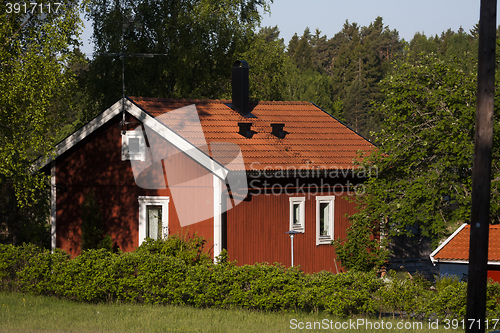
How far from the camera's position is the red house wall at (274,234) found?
1673 centimetres

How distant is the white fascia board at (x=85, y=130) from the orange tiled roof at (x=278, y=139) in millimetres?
818

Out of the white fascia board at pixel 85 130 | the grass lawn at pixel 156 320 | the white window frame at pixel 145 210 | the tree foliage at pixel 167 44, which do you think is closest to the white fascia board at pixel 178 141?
the white fascia board at pixel 85 130

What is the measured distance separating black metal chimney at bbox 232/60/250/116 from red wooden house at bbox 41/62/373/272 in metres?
1.27

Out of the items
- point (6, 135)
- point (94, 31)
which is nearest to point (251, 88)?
point (94, 31)

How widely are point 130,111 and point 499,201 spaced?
1178cm

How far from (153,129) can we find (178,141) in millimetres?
1096

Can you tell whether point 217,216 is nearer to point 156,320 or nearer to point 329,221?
point 329,221

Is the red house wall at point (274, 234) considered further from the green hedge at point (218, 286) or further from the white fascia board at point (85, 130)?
the white fascia board at point (85, 130)

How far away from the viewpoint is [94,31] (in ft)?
103

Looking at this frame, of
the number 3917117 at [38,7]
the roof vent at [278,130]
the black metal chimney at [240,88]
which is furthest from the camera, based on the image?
the black metal chimney at [240,88]

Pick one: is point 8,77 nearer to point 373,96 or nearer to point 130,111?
point 130,111

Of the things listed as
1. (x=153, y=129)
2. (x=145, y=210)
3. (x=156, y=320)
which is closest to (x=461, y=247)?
(x=156, y=320)

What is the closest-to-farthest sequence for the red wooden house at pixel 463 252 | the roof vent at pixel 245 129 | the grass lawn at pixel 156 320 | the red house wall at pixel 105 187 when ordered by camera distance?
the grass lawn at pixel 156 320, the red wooden house at pixel 463 252, the red house wall at pixel 105 187, the roof vent at pixel 245 129

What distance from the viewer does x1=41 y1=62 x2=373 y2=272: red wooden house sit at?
1675 cm
